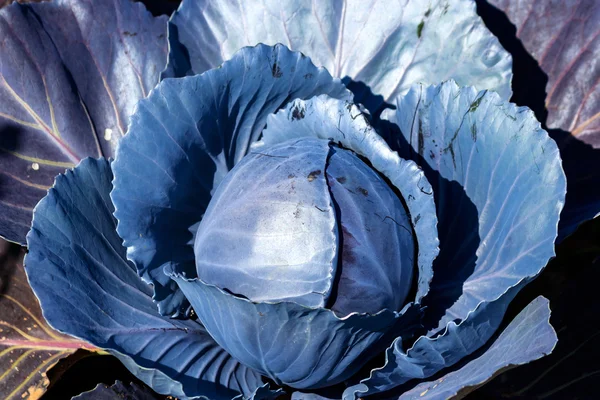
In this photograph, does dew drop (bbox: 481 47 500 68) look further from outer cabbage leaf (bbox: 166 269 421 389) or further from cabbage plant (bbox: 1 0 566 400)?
outer cabbage leaf (bbox: 166 269 421 389)

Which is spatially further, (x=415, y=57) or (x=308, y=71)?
(x=415, y=57)

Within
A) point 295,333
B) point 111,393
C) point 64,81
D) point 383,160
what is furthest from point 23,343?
point 383,160

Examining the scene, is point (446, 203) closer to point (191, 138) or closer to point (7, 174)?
point (191, 138)

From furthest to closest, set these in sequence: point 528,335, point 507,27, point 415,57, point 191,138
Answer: point 507,27 → point 415,57 → point 191,138 → point 528,335

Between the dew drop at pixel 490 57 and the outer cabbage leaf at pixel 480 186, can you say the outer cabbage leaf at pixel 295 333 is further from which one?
the dew drop at pixel 490 57

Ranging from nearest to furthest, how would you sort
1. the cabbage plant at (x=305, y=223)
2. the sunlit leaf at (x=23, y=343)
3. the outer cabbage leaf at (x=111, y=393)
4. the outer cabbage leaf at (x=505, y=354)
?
the outer cabbage leaf at (x=505, y=354), the cabbage plant at (x=305, y=223), the outer cabbage leaf at (x=111, y=393), the sunlit leaf at (x=23, y=343)

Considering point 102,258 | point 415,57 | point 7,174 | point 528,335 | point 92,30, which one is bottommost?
point 528,335

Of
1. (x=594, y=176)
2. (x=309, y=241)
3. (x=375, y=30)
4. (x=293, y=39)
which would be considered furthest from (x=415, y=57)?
(x=309, y=241)

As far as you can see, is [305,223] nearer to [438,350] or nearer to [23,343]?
[438,350]

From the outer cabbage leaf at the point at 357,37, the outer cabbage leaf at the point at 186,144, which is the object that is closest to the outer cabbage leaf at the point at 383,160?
the outer cabbage leaf at the point at 186,144
